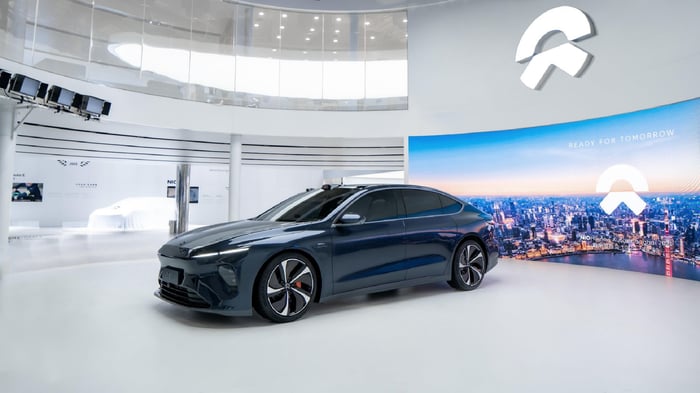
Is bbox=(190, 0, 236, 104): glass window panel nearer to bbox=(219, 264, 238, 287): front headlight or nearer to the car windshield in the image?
the car windshield

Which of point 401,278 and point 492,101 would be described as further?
point 492,101

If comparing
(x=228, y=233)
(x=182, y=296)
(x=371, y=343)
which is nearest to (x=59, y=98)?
(x=228, y=233)

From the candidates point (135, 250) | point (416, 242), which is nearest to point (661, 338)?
point (416, 242)

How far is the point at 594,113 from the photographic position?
6.84 m

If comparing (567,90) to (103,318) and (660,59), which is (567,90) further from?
(103,318)

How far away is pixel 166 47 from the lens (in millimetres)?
9102

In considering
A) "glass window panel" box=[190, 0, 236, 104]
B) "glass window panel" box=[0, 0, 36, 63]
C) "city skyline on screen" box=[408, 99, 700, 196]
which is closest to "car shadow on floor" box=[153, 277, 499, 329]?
"city skyline on screen" box=[408, 99, 700, 196]

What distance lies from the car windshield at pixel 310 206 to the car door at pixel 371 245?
22 cm

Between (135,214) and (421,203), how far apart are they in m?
16.4

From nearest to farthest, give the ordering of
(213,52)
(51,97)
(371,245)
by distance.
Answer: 1. (371,245)
2. (51,97)
3. (213,52)

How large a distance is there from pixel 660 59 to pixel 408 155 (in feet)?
15.9

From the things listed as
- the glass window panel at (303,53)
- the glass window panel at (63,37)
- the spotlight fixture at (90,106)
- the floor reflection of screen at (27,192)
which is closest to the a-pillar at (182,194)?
the floor reflection of screen at (27,192)

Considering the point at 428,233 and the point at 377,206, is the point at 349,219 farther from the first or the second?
the point at 428,233

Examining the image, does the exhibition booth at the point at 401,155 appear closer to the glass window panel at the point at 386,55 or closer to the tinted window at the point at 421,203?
the glass window panel at the point at 386,55
